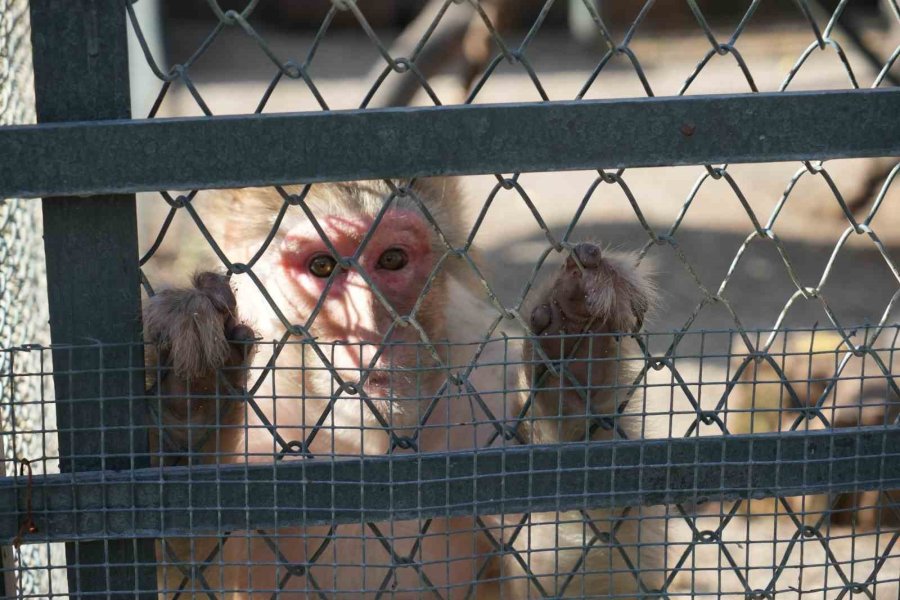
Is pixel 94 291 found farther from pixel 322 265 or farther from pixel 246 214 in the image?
pixel 246 214

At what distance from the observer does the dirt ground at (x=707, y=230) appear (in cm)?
474

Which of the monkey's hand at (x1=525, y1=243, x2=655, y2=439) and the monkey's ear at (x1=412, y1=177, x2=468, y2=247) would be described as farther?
the monkey's ear at (x1=412, y1=177, x2=468, y2=247)

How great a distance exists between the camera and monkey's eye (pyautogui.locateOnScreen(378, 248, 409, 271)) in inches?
121

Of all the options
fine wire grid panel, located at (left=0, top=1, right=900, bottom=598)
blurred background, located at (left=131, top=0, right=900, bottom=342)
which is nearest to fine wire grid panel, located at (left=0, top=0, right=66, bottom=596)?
fine wire grid panel, located at (left=0, top=1, right=900, bottom=598)

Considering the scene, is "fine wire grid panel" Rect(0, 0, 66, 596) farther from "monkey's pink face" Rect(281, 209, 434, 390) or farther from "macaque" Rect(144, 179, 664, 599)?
"monkey's pink face" Rect(281, 209, 434, 390)

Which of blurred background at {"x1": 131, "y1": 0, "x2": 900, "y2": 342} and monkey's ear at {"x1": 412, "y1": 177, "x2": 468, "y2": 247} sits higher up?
blurred background at {"x1": 131, "y1": 0, "x2": 900, "y2": 342}

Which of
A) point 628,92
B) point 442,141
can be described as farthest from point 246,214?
point 628,92

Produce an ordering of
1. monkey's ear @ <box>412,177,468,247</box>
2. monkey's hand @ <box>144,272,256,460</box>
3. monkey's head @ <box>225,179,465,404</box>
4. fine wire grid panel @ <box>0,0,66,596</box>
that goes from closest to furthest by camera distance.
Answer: monkey's hand @ <box>144,272,256,460</box>, fine wire grid panel @ <box>0,0,66,596</box>, monkey's head @ <box>225,179,465,404</box>, monkey's ear @ <box>412,177,468,247</box>

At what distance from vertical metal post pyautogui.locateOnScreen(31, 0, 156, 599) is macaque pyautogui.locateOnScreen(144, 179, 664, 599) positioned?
0.49 ft

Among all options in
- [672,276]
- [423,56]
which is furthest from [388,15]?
[423,56]

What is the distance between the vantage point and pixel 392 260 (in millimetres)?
3072

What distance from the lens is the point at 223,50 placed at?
54.4 ft

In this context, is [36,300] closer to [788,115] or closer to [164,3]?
[788,115]

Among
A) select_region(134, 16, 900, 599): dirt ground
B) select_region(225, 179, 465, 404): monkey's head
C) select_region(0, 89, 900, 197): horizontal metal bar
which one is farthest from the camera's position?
select_region(134, 16, 900, 599): dirt ground
